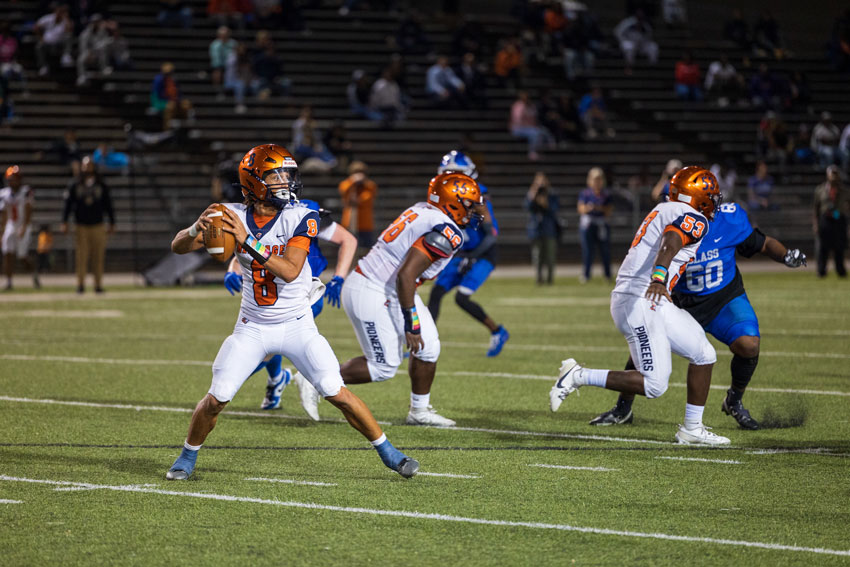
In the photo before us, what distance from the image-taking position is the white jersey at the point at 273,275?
6379 millimetres

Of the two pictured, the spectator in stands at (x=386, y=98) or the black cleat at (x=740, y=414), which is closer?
the black cleat at (x=740, y=414)

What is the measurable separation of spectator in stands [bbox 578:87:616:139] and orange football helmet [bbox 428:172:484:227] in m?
22.5

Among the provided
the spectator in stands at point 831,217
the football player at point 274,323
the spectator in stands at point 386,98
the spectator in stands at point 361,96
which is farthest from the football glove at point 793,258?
the spectator in stands at point 361,96

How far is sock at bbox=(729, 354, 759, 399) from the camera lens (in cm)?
802

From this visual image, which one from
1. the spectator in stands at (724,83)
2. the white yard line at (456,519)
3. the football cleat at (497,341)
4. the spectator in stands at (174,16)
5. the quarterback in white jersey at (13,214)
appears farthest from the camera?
the spectator in stands at (724,83)

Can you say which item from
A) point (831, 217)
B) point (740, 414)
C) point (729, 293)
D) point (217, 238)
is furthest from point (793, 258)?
point (831, 217)

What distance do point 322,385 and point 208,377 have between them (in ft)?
14.8

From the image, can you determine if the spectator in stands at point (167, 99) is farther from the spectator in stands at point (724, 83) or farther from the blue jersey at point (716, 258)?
the blue jersey at point (716, 258)

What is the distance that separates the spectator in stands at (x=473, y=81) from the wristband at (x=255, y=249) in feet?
77.7

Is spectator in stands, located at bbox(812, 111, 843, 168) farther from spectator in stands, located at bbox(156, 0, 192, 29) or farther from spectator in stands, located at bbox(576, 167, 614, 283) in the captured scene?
spectator in stands, located at bbox(156, 0, 192, 29)

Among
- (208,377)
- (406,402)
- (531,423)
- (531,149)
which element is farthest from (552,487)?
(531,149)

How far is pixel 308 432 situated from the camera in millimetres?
8000

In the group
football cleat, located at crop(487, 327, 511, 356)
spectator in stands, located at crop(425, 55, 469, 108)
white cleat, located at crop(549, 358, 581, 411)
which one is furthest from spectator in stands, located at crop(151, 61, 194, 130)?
white cleat, located at crop(549, 358, 581, 411)

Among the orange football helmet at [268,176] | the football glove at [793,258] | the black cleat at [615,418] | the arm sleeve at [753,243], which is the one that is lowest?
the black cleat at [615,418]
